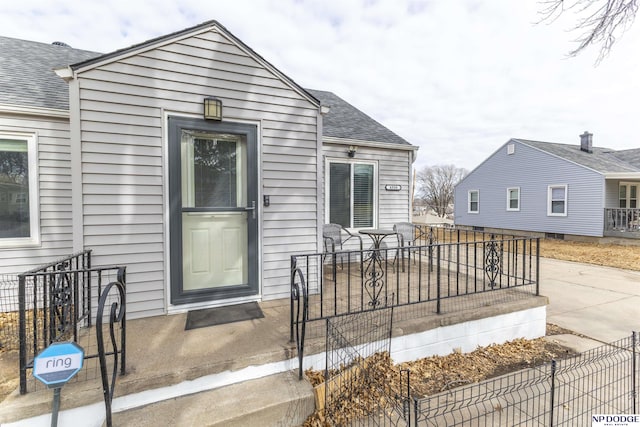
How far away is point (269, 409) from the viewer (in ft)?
6.51

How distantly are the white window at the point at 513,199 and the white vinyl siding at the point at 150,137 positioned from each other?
48.9 feet

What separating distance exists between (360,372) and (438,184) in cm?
3289

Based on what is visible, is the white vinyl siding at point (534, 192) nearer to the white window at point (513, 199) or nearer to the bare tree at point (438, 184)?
the white window at point (513, 199)

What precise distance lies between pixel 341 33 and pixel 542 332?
285 inches

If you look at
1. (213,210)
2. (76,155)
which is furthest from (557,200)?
(76,155)

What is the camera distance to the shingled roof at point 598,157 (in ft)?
41.1

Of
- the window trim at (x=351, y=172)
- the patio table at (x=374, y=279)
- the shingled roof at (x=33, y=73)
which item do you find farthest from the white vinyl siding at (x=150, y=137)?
the window trim at (x=351, y=172)

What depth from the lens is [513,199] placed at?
14797mm

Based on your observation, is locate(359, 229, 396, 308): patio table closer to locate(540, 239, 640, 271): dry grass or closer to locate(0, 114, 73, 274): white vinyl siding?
locate(0, 114, 73, 274): white vinyl siding

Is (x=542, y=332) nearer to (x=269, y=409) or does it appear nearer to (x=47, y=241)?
(x=269, y=409)

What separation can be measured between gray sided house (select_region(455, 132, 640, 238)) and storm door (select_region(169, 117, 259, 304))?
14.1 metres

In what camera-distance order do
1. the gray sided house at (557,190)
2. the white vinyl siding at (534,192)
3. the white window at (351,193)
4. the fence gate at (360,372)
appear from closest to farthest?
the fence gate at (360,372) < the white window at (351,193) < the gray sided house at (557,190) < the white vinyl siding at (534,192)

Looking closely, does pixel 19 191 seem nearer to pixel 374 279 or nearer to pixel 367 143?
pixel 374 279

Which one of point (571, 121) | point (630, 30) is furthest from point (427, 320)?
point (571, 121)
